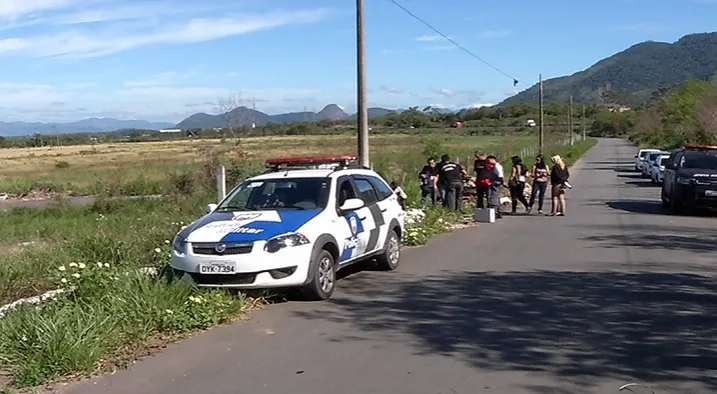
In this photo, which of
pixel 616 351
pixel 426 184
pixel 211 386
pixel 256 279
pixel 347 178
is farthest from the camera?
pixel 426 184

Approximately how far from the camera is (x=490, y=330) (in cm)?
846

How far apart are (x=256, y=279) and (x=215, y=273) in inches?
18.2

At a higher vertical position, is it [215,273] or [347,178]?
[347,178]

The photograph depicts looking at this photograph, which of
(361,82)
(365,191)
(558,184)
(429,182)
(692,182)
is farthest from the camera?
(429,182)

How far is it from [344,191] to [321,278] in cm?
161

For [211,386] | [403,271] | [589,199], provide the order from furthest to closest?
[589,199]
[403,271]
[211,386]

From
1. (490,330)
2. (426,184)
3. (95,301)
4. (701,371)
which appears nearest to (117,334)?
(95,301)

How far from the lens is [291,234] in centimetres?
995

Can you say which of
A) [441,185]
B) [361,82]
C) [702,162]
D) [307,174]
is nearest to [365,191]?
[307,174]

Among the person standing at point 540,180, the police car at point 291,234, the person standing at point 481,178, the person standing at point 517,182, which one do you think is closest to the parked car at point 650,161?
the person standing at point 540,180

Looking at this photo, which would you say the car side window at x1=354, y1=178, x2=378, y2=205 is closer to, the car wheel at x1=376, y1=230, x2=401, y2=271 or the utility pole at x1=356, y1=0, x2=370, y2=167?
the car wheel at x1=376, y1=230, x2=401, y2=271

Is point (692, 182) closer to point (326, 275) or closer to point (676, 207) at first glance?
point (676, 207)

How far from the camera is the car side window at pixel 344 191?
36.9 feet

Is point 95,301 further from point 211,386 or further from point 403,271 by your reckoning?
point 403,271
